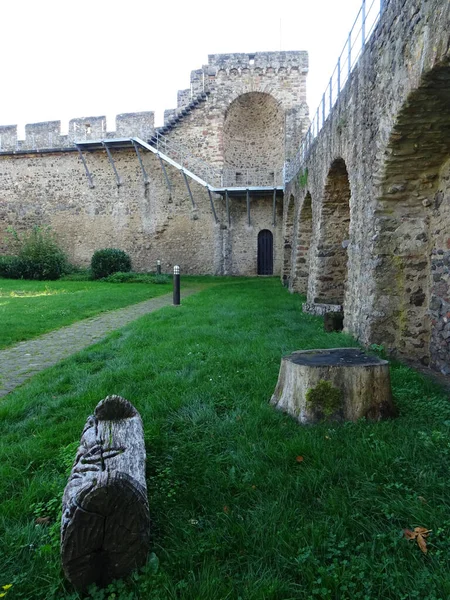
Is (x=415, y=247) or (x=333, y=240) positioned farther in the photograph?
(x=333, y=240)

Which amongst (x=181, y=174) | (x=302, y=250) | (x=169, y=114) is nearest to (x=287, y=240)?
(x=302, y=250)

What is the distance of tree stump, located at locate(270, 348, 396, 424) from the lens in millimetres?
3203

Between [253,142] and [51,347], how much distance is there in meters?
18.3

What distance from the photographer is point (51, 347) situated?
21.3ft

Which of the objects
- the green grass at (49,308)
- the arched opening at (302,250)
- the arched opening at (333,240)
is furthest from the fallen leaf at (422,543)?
the arched opening at (302,250)

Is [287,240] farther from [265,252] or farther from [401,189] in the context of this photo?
[401,189]

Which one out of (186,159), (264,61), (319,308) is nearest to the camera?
(319,308)

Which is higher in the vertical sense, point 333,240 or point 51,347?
point 333,240

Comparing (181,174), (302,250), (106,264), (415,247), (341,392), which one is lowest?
(341,392)

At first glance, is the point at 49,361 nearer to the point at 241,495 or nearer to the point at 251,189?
the point at 241,495

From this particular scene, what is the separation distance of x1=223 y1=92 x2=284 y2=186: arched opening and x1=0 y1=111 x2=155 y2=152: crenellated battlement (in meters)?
4.03

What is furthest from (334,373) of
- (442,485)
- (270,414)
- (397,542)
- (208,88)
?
(208,88)

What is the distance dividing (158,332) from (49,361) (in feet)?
5.51

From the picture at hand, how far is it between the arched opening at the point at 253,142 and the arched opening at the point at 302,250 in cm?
900
